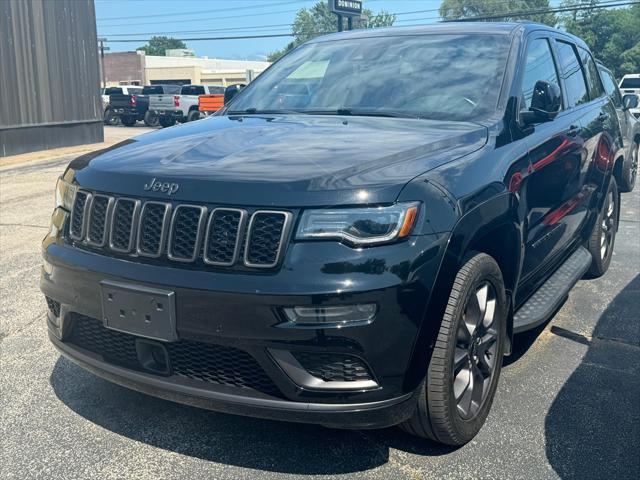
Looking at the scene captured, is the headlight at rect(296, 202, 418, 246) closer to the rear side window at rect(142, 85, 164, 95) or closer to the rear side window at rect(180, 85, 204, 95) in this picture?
the rear side window at rect(180, 85, 204, 95)

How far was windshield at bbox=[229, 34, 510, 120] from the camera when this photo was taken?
11.6ft

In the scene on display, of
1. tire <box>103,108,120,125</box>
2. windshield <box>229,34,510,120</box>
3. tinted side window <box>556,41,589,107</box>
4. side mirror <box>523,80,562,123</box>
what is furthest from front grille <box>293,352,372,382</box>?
tire <box>103,108,120,125</box>

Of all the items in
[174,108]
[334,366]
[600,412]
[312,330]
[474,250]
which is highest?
[174,108]

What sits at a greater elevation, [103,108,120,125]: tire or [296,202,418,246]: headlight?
[296,202,418,246]: headlight

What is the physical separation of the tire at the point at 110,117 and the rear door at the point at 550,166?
2720 cm

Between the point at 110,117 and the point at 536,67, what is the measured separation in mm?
28063

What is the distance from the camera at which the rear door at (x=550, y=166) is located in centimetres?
349

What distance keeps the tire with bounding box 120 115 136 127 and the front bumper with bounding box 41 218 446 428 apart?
90.7 ft

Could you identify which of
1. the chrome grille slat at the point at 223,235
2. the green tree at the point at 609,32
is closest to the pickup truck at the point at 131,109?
the chrome grille slat at the point at 223,235

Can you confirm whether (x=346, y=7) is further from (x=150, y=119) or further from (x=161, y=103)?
(x=150, y=119)

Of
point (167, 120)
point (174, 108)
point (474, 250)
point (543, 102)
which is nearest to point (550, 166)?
point (543, 102)

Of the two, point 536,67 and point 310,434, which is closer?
point 310,434

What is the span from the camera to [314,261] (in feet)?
7.59

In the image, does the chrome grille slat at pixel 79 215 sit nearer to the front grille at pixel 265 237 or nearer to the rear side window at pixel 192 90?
the front grille at pixel 265 237
